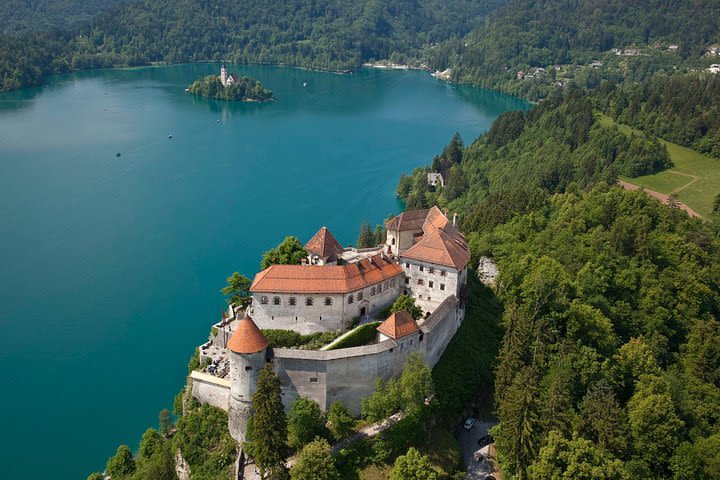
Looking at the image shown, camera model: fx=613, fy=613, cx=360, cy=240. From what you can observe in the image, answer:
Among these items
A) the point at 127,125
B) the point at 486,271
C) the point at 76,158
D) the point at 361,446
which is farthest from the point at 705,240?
the point at 127,125

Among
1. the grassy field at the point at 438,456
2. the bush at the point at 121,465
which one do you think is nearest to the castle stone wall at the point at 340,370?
the grassy field at the point at 438,456

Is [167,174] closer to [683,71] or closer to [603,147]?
[603,147]

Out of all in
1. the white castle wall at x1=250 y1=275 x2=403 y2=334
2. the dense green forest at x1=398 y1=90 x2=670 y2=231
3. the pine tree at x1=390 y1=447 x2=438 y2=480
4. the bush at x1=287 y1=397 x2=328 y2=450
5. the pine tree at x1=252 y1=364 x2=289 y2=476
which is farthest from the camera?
the dense green forest at x1=398 y1=90 x2=670 y2=231

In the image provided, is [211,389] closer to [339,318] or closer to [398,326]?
[339,318]

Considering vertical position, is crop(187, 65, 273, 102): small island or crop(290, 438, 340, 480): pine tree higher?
crop(187, 65, 273, 102): small island

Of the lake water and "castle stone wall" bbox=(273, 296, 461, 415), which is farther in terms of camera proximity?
the lake water

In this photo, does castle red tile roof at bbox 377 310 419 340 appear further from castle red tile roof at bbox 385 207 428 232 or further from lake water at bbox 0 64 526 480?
lake water at bbox 0 64 526 480

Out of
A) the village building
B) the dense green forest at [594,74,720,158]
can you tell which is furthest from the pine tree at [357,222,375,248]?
the dense green forest at [594,74,720,158]
